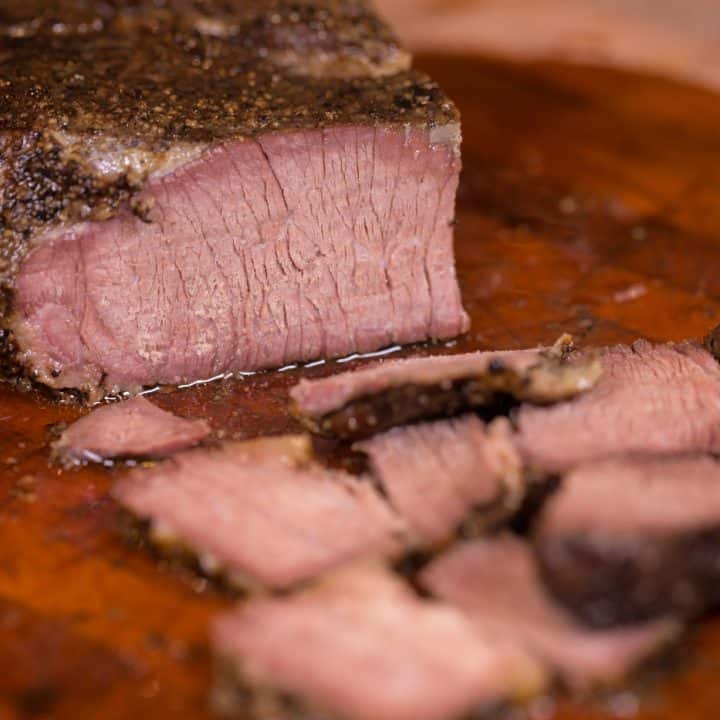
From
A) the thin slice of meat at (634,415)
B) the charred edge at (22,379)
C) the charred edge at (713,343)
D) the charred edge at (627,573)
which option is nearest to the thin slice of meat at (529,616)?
the charred edge at (627,573)

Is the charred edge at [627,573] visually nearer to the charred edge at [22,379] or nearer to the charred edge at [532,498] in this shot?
the charred edge at [532,498]

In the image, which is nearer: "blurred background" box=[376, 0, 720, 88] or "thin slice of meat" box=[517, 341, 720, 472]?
"thin slice of meat" box=[517, 341, 720, 472]

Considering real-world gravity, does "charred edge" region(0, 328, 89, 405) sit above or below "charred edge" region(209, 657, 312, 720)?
below

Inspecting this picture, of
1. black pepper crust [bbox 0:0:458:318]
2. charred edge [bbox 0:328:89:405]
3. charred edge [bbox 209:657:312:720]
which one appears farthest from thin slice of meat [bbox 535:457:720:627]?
charred edge [bbox 0:328:89:405]

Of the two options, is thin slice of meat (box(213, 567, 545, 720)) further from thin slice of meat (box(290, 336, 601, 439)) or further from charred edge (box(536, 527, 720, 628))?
thin slice of meat (box(290, 336, 601, 439))

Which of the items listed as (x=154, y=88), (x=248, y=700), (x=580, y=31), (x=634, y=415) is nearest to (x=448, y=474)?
(x=634, y=415)

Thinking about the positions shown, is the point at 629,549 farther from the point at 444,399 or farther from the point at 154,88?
the point at 154,88
